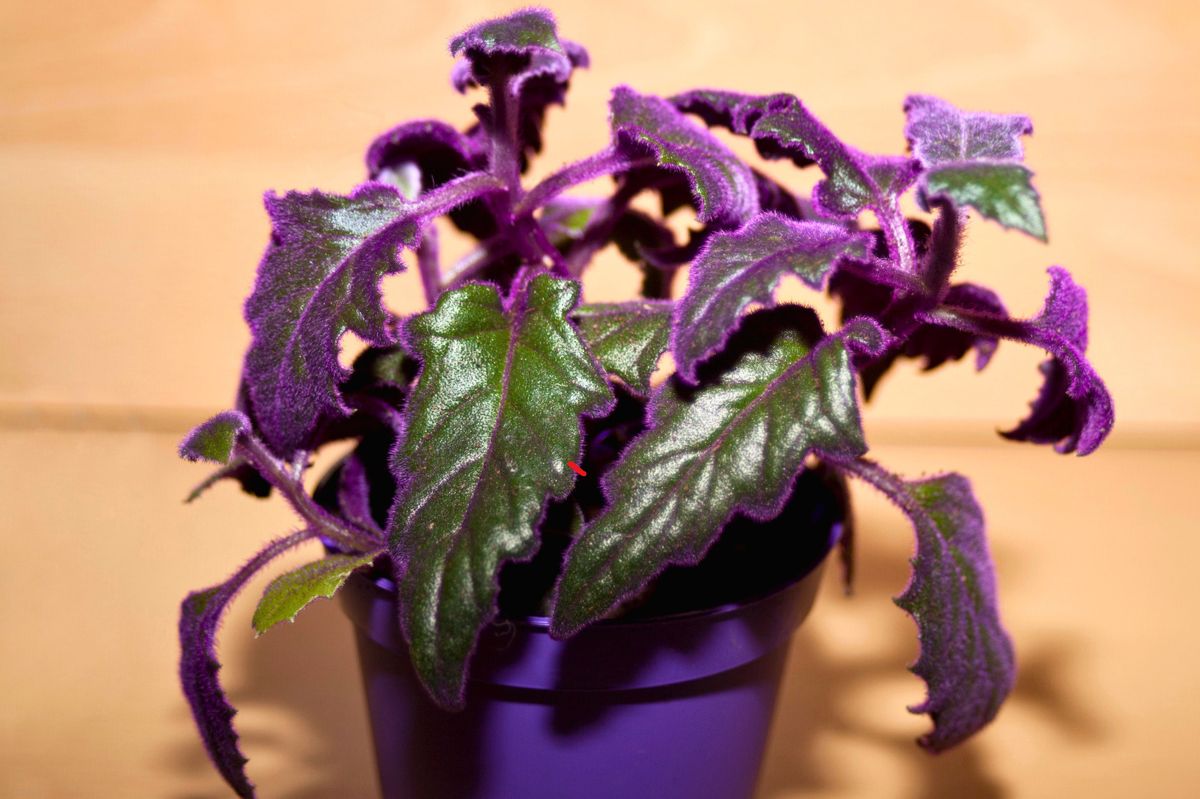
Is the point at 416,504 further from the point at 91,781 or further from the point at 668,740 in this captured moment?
the point at 91,781

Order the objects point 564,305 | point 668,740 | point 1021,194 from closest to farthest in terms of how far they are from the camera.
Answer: point 1021,194, point 564,305, point 668,740

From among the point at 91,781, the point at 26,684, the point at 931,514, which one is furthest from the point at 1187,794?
the point at 26,684

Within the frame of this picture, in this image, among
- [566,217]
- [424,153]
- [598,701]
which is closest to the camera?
[598,701]

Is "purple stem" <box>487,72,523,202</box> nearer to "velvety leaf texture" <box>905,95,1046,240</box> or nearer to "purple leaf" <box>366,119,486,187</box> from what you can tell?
"purple leaf" <box>366,119,486,187</box>

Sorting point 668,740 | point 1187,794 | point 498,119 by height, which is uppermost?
point 498,119

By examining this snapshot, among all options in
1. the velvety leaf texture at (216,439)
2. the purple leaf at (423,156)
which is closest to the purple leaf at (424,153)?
the purple leaf at (423,156)

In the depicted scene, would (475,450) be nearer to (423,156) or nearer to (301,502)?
(301,502)

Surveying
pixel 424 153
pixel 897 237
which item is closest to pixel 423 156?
pixel 424 153
